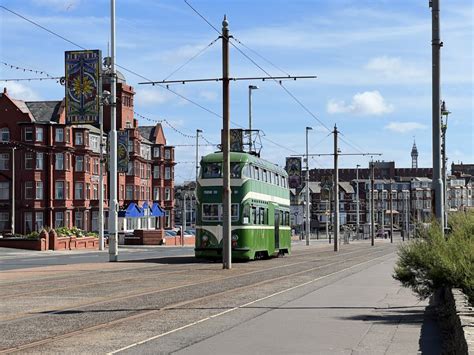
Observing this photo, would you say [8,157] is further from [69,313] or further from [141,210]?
[69,313]

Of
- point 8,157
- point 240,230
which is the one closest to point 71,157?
point 8,157

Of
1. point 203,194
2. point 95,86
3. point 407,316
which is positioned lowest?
point 407,316

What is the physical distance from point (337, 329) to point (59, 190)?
70.7 m

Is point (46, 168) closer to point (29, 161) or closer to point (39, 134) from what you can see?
point (29, 161)

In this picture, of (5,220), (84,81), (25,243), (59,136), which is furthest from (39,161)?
(84,81)

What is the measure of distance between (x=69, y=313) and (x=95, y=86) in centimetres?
2227

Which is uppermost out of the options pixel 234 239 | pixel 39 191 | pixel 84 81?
pixel 84 81

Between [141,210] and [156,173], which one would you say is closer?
[141,210]

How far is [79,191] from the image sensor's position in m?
83.8

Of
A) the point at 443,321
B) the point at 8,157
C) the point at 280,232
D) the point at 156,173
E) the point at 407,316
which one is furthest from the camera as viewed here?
the point at 156,173

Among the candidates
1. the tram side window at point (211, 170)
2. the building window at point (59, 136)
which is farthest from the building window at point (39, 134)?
the tram side window at point (211, 170)

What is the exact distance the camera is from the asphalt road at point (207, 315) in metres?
11.5

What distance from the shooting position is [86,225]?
84875 mm

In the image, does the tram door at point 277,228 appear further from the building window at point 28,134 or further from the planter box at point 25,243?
the building window at point 28,134
